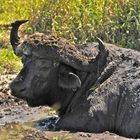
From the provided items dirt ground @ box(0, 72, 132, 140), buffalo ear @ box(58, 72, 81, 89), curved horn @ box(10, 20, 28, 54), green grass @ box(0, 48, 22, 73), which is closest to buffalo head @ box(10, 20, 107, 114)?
buffalo ear @ box(58, 72, 81, 89)

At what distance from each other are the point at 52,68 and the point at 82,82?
452 millimetres

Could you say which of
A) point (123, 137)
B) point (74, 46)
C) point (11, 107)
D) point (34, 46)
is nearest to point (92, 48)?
point (74, 46)

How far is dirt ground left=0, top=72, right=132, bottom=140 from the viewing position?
22.5 ft

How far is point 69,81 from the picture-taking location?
7.30 meters

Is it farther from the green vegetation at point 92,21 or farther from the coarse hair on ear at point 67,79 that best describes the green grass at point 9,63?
the coarse hair on ear at point 67,79

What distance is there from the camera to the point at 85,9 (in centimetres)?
1137

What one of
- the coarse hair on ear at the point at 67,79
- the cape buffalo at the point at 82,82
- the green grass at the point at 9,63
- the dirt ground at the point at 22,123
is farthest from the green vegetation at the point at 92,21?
the coarse hair on ear at the point at 67,79

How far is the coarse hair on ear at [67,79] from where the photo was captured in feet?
23.8

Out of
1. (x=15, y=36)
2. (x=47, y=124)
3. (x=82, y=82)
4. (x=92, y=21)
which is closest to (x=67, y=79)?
(x=82, y=82)

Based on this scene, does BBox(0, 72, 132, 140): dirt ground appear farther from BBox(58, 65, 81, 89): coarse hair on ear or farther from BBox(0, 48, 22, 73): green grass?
BBox(58, 65, 81, 89): coarse hair on ear

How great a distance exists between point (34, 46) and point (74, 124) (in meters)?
1.17

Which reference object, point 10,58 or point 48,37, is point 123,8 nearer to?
point 10,58

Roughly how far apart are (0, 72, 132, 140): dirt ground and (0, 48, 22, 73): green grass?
295 millimetres

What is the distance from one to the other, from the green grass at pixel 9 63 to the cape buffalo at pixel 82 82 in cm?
347
